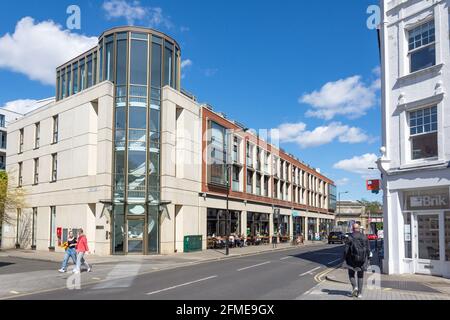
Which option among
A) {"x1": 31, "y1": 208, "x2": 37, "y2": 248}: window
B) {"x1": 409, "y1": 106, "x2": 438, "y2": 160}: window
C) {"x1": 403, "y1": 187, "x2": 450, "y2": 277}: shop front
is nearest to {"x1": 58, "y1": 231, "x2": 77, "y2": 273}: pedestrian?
{"x1": 403, "y1": 187, "x2": 450, "y2": 277}: shop front

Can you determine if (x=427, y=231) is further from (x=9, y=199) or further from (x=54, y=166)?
(x=9, y=199)

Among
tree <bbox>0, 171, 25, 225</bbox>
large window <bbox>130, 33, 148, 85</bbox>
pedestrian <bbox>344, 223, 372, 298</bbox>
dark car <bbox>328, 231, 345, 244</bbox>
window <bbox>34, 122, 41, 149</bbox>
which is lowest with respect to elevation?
dark car <bbox>328, 231, 345, 244</bbox>

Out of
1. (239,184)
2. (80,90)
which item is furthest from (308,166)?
(80,90)

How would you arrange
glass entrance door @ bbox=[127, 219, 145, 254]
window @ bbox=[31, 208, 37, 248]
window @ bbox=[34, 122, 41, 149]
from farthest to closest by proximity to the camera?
window @ bbox=[34, 122, 41, 149]
window @ bbox=[31, 208, 37, 248]
glass entrance door @ bbox=[127, 219, 145, 254]

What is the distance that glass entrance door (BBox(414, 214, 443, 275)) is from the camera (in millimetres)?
16250

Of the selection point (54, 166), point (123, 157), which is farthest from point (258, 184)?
point (54, 166)

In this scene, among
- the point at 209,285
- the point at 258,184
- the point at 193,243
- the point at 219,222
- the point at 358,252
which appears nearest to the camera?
the point at 358,252

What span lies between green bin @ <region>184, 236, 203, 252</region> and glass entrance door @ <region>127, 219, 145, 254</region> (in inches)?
→ 149

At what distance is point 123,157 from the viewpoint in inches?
1211

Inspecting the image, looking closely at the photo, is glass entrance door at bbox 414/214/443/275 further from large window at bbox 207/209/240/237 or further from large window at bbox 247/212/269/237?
large window at bbox 247/212/269/237

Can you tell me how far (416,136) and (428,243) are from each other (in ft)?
13.1

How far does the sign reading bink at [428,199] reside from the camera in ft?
53.0

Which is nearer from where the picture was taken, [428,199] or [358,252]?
[358,252]
